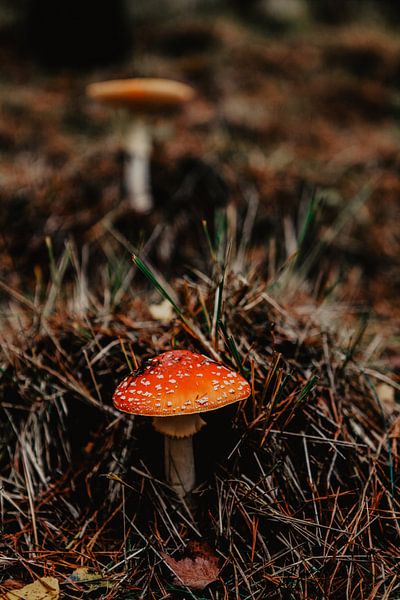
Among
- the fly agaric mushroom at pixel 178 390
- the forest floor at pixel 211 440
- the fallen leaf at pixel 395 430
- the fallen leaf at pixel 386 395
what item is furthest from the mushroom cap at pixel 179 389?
the fallen leaf at pixel 386 395

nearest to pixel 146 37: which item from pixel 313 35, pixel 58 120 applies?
pixel 313 35

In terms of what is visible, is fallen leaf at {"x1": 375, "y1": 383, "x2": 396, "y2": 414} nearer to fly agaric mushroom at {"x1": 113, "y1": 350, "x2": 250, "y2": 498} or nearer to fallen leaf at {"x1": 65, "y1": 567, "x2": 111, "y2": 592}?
fly agaric mushroom at {"x1": 113, "y1": 350, "x2": 250, "y2": 498}

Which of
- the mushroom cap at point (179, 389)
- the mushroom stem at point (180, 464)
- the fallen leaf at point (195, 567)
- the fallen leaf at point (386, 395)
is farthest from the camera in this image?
the fallen leaf at point (386, 395)

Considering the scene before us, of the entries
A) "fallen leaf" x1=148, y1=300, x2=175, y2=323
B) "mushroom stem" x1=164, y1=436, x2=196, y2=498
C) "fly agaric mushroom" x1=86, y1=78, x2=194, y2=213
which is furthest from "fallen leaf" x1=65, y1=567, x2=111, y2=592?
"fly agaric mushroom" x1=86, y1=78, x2=194, y2=213

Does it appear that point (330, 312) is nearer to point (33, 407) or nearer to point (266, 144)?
point (33, 407)

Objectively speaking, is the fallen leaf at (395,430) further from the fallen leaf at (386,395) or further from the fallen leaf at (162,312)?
the fallen leaf at (162,312)

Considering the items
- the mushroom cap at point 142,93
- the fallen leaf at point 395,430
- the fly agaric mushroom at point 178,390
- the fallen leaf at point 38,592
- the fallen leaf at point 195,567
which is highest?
the mushroom cap at point 142,93
